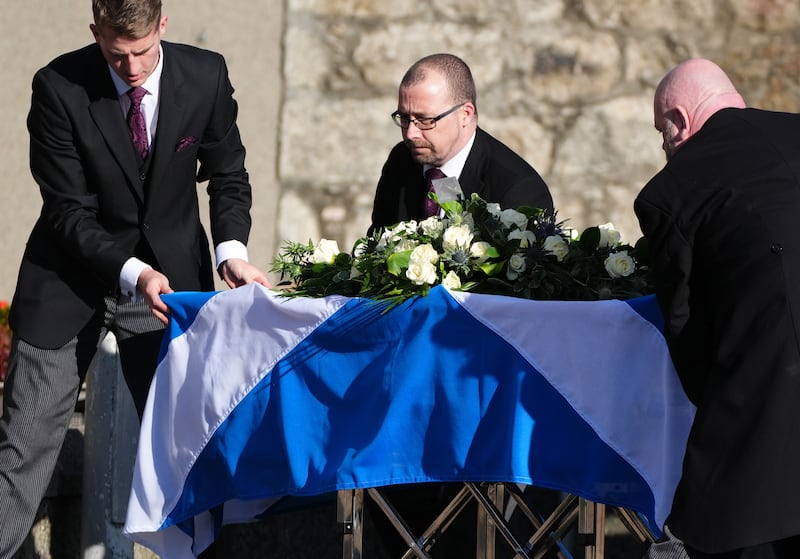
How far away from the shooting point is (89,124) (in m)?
3.85

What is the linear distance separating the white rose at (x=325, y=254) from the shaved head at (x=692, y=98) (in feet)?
3.49

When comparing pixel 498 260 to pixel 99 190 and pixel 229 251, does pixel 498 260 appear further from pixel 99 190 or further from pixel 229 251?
pixel 99 190

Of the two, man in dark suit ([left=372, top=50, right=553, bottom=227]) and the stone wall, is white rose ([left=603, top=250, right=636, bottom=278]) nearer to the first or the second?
man in dark suit ([left=372, top=50, right=553, bottom=227])

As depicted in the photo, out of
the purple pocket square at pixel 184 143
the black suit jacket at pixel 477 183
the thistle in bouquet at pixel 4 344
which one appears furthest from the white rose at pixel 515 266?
the thistle in bouquet at pixel 4 344

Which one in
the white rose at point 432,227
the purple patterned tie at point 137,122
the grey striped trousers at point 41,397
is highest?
the purple patterned tie at point 137,122

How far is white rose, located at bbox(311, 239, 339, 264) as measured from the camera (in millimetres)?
3661

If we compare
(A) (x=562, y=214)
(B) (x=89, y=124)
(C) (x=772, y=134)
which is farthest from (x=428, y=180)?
(A) (x=562, y=214)

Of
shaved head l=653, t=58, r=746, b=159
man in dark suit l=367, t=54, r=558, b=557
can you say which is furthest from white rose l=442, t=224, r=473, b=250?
man in dark suit l=367, t=54, r=558, b=557

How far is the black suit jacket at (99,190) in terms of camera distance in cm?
383

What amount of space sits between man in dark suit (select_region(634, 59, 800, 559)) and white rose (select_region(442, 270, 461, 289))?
621mm

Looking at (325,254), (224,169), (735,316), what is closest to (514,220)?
(325,254)

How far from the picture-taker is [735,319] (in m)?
2.67

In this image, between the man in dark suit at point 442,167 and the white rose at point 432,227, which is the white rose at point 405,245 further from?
the man in dark suit at point 442,167

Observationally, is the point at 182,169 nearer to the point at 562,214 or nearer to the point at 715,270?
the point at 715,270
